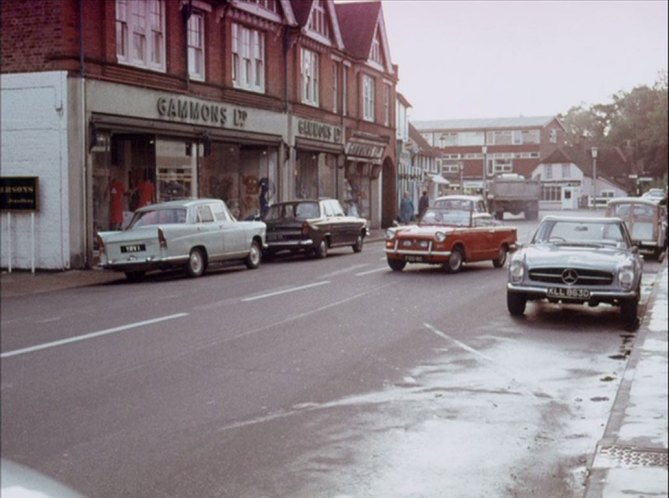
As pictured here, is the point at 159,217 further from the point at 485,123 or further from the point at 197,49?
the point at 485,123

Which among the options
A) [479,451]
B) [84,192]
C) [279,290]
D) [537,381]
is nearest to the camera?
[479,451]

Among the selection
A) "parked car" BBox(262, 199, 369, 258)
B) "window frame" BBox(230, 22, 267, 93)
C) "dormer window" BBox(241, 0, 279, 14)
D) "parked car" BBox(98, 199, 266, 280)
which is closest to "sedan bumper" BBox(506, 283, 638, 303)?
"parked car" BBox(98, 199, 266, 280)

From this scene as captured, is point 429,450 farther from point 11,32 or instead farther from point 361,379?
point 11,32

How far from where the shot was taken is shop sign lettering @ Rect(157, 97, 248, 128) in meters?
24.3

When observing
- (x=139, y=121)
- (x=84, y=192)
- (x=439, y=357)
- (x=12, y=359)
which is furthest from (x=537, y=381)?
(x=139, y=121)

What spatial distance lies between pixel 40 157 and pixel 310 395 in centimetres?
1520

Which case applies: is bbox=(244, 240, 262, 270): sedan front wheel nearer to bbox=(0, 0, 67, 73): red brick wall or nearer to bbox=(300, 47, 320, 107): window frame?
bbox=(0, 0, 67, 73): red brick wall

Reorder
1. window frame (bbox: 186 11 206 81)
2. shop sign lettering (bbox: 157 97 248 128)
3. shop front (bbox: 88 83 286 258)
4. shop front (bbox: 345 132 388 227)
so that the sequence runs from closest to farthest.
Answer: shop front (bbox: 88 83 286 258), shop sign lettering (bbox: 157 97 248 128), window frame (bbox: 186 11 206 81), shop front (bbox: 345 132 388 227)

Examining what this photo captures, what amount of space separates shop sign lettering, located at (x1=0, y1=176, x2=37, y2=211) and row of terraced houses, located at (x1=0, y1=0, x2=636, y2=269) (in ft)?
0.10

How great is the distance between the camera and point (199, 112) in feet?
84.9

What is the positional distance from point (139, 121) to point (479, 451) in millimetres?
18633

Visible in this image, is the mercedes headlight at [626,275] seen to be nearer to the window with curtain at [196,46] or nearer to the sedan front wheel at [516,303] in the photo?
the sedan front wheel at [516,303]

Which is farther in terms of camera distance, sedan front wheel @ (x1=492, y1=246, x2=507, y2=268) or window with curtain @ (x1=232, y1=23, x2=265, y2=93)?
window with curtain @ (x1=232, y1=23, x2=265, y2=93)

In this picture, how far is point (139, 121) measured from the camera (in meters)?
23.0
